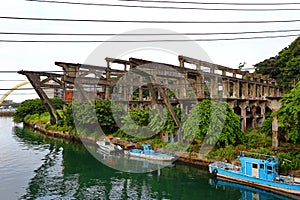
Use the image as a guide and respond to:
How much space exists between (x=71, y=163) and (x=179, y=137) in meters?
11.2

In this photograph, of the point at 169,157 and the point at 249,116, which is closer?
the point at 169,157

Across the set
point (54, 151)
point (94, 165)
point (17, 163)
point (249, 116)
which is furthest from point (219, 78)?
point (17, 163)

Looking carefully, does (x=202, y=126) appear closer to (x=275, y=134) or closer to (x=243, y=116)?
(x=275, y=134)

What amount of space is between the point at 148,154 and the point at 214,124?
24.9ft

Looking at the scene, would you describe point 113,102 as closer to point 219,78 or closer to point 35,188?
point 219,78

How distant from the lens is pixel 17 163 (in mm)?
25562

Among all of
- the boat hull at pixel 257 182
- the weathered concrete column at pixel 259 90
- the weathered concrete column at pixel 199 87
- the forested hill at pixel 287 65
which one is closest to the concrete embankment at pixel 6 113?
the forested hill at pixel 287 65

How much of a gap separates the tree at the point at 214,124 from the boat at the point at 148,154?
3.53 m

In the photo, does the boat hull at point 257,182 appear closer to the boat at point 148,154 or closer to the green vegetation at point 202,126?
the green vegetation at point 202,126

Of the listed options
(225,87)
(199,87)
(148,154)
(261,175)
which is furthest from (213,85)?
(261,175)

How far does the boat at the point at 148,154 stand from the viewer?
24952mm

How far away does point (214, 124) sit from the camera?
22.4m

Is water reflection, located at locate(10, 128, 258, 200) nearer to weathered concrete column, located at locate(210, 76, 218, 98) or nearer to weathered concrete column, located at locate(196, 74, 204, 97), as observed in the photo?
weathered concrete column, located at locate(196, 74, 204, 97)

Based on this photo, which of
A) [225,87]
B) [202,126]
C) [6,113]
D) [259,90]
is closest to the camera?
[202,126]
